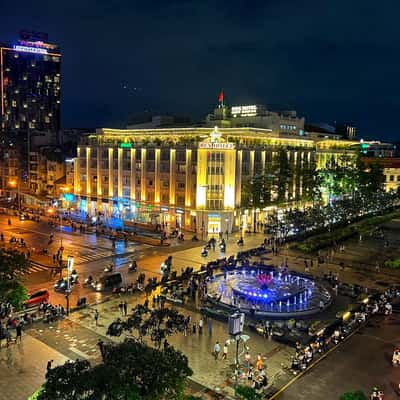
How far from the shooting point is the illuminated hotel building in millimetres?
71875

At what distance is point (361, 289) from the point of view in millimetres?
41969

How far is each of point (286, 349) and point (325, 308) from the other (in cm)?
947

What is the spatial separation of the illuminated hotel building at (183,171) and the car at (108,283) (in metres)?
30.0

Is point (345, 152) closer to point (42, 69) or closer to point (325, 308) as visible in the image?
point (325, 308)

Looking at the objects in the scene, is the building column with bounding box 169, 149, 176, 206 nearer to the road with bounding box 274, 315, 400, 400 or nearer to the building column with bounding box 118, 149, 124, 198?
the building column with bounding box 118, 149, 124, 198

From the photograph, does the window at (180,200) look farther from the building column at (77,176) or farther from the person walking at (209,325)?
the person walking at (209,325)

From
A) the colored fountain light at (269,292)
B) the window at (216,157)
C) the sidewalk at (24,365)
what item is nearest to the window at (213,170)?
the window at (216,157)

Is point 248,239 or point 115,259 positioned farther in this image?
point 248,239

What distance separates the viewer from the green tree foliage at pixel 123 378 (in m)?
13.8

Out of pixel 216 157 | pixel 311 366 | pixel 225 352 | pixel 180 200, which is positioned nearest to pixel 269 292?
pixel 311 366

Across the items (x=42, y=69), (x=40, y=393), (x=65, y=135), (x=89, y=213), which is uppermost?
(x=42, y=69)

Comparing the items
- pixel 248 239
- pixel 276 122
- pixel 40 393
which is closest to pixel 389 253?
pixel 248 239

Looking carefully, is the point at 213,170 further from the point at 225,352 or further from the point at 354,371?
the point at 354,371

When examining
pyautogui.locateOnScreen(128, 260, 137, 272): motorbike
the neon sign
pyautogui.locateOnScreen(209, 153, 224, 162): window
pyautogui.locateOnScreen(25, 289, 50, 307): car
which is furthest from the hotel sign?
the neon sign
